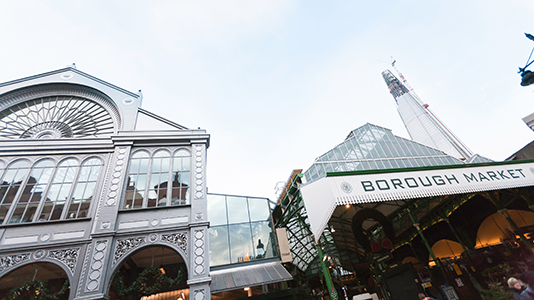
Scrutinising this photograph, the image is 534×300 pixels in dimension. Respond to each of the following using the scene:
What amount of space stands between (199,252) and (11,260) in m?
Result: 7.44

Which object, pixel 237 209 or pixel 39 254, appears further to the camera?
pixel 237 209

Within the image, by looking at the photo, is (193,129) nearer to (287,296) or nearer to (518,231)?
(287,296)

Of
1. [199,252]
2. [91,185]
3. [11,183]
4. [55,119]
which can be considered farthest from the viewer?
[55,119]

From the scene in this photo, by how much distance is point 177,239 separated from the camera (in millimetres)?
10492

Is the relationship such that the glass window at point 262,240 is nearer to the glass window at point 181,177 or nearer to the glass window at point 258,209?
the glass window at point 258,209

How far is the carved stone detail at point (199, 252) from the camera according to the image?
9.76 m

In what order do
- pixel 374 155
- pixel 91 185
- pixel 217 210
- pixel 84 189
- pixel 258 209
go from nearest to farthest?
pixel 84 189 → pixel 91 185 → pixel 217 210 → pixel 258 209 → pixel 374 155

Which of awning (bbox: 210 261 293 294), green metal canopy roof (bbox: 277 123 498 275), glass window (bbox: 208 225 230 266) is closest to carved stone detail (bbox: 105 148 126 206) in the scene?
glass window (bbox: 208 225 230 266)

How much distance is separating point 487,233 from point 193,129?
2040 centimetres

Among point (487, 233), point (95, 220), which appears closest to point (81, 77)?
point (95, 220)

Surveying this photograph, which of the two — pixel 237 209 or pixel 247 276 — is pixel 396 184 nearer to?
pixel 247 276

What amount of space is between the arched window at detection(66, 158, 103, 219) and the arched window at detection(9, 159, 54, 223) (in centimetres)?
148

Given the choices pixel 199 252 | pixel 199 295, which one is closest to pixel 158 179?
pixel 199 252

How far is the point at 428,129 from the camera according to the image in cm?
10788
